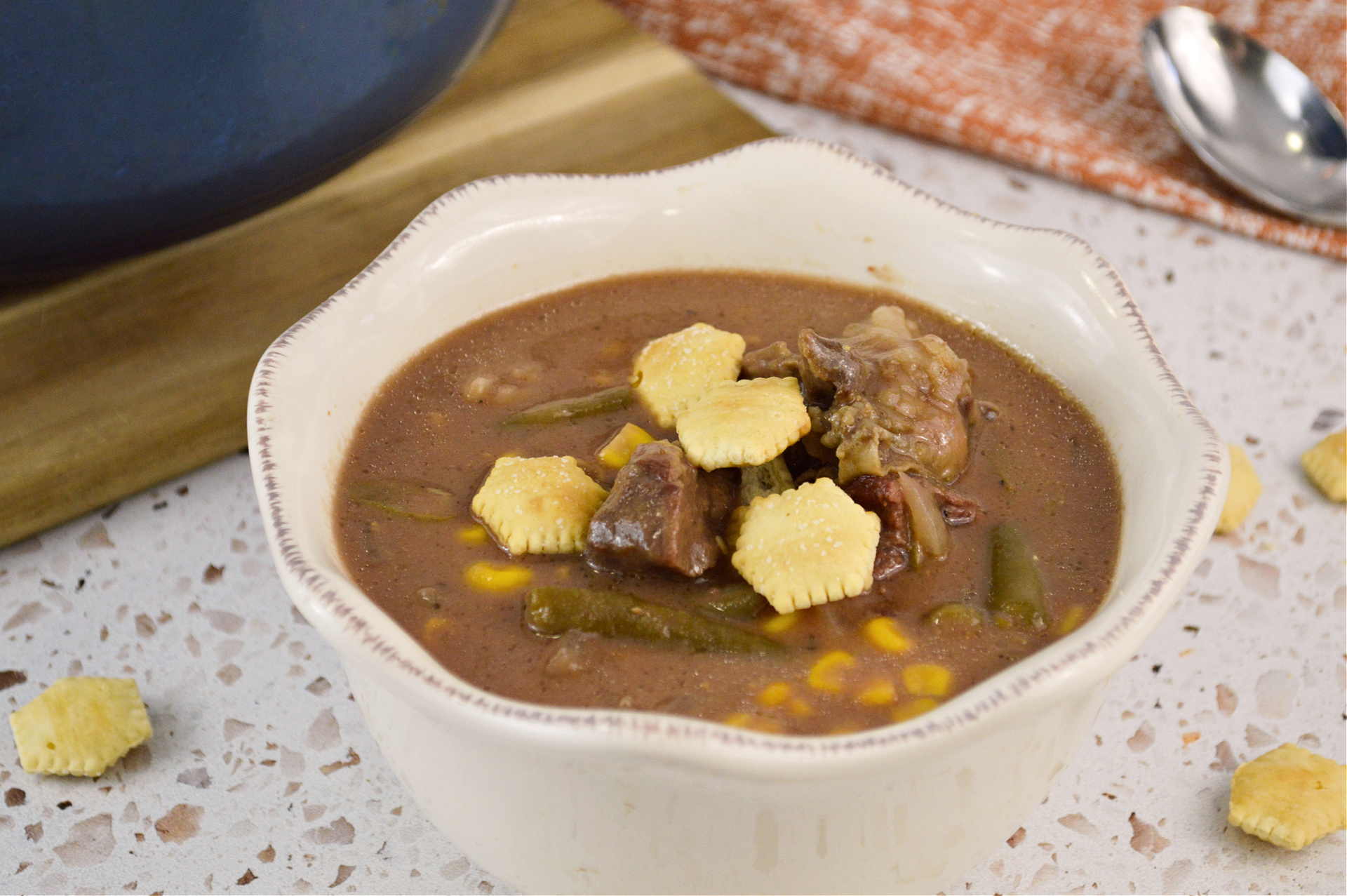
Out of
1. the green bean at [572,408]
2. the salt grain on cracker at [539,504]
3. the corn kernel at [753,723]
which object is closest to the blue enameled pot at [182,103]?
the green bean at [572,408]

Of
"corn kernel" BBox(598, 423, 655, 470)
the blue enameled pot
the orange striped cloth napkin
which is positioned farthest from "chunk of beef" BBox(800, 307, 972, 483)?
the orange striped cloth napkin

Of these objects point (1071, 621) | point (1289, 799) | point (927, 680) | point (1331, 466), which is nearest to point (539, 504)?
point (927, 680)

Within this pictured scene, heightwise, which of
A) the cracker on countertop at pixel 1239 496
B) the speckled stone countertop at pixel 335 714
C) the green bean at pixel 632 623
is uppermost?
the green bean at pixel 632 623

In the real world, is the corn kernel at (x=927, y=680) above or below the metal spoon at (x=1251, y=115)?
above

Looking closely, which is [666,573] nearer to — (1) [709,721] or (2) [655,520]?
(2) [655,520]

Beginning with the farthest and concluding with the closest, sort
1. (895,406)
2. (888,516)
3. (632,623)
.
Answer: (895,406) < (888,516) < (632,623)

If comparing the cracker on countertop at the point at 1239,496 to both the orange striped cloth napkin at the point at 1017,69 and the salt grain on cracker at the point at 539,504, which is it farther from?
the salt grain on cracker at the point at 539,504

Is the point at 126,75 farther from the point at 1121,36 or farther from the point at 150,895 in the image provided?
the point at 1121,36
